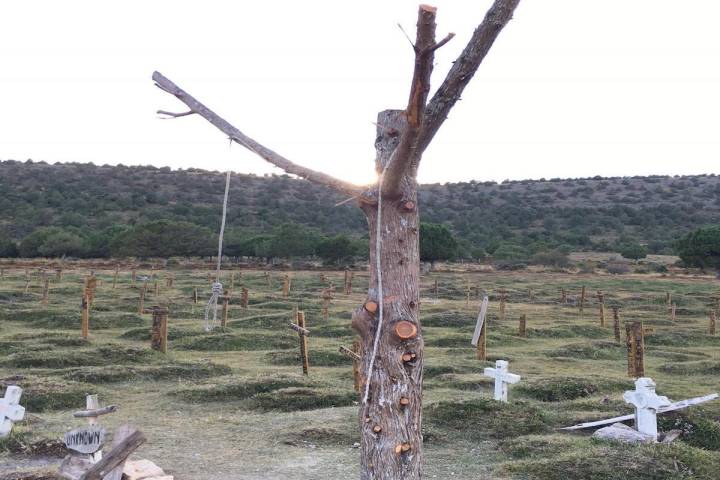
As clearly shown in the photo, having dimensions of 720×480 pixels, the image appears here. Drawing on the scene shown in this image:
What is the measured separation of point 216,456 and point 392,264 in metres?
5.74

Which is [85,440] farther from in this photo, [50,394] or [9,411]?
[50,394]

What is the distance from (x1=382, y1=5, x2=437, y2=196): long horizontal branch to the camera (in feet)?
10.3

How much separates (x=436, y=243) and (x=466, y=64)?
47.3 metres

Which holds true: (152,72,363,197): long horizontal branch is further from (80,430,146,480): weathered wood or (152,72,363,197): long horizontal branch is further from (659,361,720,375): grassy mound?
(659,361,720,375): grassy mound

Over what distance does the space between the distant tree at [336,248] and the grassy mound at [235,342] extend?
106 feet

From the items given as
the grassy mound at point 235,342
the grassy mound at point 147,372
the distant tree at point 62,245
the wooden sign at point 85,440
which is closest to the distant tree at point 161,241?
the distant tree at point 62,245

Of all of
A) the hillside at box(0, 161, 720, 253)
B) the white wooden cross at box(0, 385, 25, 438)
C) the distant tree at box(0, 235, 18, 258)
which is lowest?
the white wooden cross at box(0, 385, 25, 438)

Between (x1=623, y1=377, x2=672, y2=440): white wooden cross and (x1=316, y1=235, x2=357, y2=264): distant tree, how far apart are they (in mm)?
44073

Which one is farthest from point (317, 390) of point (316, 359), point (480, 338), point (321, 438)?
point (480, 338)

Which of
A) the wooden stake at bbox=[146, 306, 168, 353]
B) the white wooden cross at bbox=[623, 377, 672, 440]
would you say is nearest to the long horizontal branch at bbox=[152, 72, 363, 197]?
the white wooden cross at bbox=[623, 377, 672, 440]

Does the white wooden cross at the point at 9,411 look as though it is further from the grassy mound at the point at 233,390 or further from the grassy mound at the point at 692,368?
the grassy mound at the point at 692,368

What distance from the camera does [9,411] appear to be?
895 cm

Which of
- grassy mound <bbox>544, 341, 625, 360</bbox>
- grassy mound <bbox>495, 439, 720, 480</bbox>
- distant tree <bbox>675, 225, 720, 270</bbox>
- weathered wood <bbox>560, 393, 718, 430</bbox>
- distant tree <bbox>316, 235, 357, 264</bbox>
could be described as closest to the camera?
grassy mound <bbox>495, 439, 720, 480</bbox>

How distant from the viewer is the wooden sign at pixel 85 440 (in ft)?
23.2
